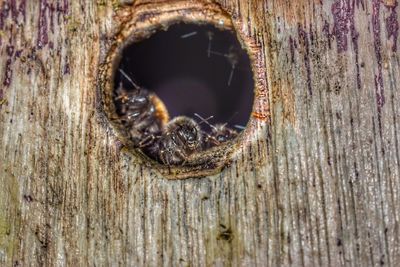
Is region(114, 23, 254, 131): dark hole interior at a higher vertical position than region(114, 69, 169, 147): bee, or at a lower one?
higher

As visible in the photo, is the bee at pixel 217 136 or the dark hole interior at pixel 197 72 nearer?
the bee at pixel 217 136

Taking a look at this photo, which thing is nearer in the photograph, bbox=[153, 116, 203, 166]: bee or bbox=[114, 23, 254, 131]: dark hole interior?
bbox=[153, 116, 203, 166]: bee

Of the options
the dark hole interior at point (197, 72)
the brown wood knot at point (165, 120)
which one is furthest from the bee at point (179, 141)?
the dark hole interior at point (197, 72)

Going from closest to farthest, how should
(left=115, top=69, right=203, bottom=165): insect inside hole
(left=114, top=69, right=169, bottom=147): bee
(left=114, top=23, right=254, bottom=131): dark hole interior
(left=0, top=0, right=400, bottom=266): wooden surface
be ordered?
(left=0, top=0, right=400, bottom=266): wooden surface
(left=115, top=69, right=203, bottom=165): insect inside hole
(left=114, top=69, right=169, bottom=147): bee
(left=114, top=23, right=254, bottom=131): dark hole interior

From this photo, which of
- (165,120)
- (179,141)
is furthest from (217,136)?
(165,120)

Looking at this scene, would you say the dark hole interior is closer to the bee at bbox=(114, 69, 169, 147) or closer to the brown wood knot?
the bee at bbox=(114, 69, 169, 147)

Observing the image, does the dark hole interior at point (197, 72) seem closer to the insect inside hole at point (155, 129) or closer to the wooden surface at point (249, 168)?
the insect inside hole at point (155, 129)

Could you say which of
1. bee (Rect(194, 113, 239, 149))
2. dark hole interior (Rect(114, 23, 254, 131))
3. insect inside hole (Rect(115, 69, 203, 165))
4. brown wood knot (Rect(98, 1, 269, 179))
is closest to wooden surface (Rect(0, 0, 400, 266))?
brown wood knot (Rect(98, 1, 269, 179))
